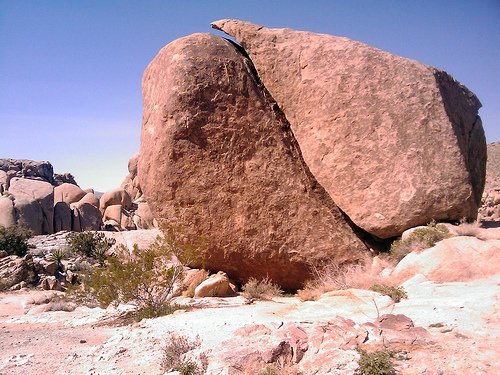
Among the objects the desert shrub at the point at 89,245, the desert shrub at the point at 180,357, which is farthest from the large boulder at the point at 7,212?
the desert shrub at the point at 180,357

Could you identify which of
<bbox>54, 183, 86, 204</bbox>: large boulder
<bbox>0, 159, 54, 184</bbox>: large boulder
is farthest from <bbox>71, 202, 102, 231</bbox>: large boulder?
<bbox>0, 159, 54, 184</bbox>: large boulder

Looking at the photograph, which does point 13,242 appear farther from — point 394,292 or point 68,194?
point 394,292

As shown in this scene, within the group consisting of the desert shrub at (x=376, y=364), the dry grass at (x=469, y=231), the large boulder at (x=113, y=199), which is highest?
the large boulder at (x=113, y=199)

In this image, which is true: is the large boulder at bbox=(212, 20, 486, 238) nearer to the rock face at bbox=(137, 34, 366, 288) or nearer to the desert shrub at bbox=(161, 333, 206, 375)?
the rock face at bbox=(137, 34, 366, 288)

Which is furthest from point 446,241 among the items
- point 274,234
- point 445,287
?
point 274,234

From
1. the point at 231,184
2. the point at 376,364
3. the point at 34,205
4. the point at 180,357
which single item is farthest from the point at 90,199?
the point at 376,364

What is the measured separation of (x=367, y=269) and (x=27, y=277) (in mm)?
11097

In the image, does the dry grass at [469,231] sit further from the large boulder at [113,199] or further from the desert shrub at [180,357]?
the large boulder at [113,199]

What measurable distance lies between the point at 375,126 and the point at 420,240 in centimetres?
275

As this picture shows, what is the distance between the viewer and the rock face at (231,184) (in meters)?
10.4

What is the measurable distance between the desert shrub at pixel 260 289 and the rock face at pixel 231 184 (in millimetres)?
228

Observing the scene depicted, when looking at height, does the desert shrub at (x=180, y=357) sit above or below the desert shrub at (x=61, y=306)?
above

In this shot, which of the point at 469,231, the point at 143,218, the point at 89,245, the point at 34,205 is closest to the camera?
the point at 469,231

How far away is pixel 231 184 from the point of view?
10547 millimetres
